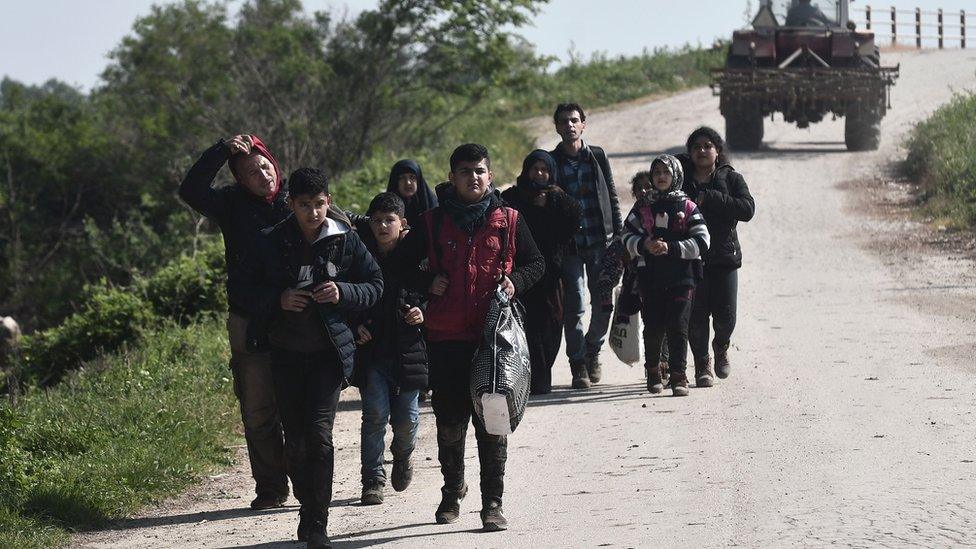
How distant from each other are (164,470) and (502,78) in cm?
2142

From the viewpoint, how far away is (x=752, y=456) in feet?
25.9

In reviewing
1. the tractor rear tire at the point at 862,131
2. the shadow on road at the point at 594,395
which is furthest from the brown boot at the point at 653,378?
the tractor rear tire at the point at 862,131

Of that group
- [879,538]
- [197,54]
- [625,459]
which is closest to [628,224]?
[625,459]

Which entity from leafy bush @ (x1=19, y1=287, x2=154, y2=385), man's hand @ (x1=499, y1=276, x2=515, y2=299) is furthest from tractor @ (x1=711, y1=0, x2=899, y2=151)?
man's hand @ (x1=499, y1=276, x2=515, y2=299)

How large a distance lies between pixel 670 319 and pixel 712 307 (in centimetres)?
59

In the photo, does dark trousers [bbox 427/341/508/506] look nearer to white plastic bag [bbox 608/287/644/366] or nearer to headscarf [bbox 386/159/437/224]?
headscarf [bbox 386/159/437/224]

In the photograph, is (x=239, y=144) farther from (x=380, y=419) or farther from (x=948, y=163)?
(x=948, y=163)

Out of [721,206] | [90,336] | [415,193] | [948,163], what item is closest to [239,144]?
[415,193]

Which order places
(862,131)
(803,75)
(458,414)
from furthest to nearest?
(862,131)
(803,75)
(458,414)

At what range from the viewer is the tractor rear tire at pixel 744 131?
27.2 m

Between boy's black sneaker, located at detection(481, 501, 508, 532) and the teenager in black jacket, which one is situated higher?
the teenager in black jacket

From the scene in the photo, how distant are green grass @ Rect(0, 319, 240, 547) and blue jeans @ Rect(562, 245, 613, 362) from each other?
8.01 ft

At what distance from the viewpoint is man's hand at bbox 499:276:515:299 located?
6671 millimetres

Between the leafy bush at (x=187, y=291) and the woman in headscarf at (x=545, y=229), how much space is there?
6.00 meters
